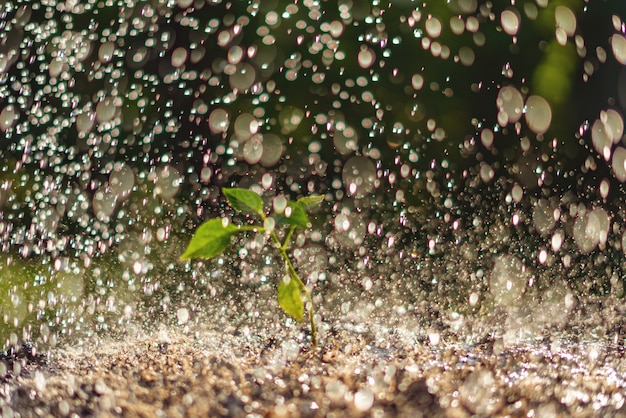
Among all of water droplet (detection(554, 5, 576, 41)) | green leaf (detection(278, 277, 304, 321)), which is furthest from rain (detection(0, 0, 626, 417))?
green leaf (detection(278, 277, 304, 321))

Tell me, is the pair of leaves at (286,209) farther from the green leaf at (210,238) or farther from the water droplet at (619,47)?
the water droplet at (619,47)

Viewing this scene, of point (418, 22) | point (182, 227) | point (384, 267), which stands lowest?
point (182, 227)

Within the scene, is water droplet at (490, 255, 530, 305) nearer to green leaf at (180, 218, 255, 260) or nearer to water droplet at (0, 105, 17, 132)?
green leaf at (180, 218, 255, 260)

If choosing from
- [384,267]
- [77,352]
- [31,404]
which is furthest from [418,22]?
[31,404]

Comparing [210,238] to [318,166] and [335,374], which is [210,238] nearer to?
[335,374]

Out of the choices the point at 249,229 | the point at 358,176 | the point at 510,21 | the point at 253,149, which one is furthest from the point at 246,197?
the point at 510,21

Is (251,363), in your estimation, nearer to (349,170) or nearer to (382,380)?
(382,380)

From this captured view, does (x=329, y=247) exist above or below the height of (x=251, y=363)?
below
